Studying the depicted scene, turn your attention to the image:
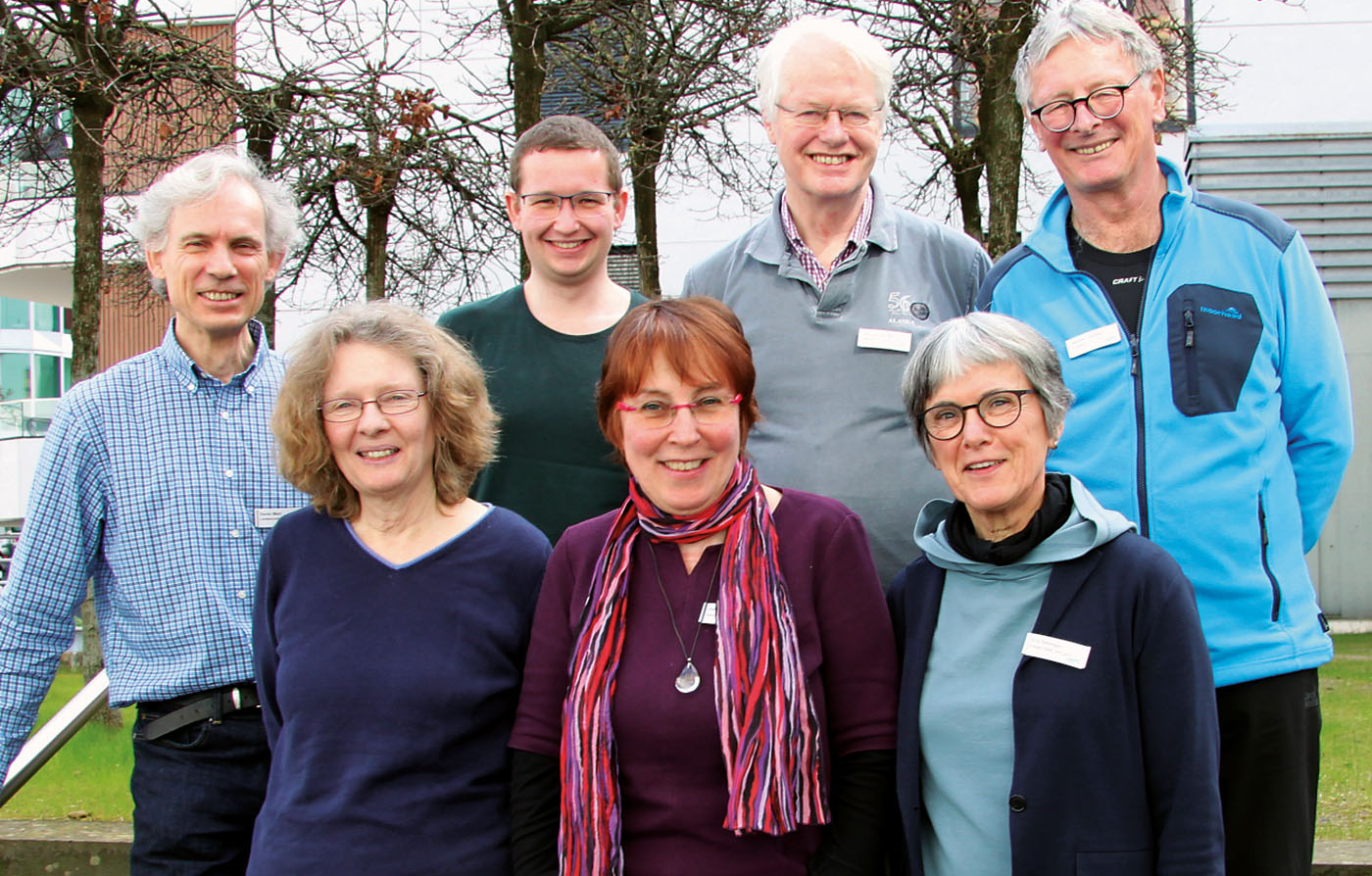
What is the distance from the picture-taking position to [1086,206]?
2.99 m

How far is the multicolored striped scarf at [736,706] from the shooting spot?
227 centimetres

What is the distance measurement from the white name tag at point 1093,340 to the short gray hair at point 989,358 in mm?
339

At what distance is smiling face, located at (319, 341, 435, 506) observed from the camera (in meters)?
2.64

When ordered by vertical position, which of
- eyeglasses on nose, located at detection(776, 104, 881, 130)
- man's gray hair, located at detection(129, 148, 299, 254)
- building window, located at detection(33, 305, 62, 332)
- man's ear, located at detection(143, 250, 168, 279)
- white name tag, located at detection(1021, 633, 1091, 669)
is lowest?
white name tag, located at detection(1021, 633, 1091, 669)

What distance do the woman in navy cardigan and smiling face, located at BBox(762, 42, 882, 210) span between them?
0.81 m

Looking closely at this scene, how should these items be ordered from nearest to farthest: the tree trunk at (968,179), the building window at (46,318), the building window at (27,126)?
the building window at (27,126)
the tree trunk at (968,179)
the building window at (46,318)

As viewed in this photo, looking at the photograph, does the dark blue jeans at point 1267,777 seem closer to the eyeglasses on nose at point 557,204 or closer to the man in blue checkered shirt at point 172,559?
the eyeglasses on nose at point 557,204

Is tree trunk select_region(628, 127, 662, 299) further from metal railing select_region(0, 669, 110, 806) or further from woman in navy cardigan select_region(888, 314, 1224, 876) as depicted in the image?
woman in navy cardigan select_region(888, 314, 1224, 876)

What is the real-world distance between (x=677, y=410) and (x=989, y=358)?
66 centimetres

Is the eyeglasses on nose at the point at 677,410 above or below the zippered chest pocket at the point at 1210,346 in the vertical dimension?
below

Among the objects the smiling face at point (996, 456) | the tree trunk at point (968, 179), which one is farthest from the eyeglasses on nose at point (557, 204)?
the tree trunk at point (968, 179)

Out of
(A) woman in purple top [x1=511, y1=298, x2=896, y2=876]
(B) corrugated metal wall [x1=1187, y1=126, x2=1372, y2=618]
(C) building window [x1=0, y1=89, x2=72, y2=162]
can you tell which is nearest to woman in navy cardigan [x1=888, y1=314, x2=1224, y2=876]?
(A) woman in purple top [x1=511, y1=298, x2=896, y2=876]

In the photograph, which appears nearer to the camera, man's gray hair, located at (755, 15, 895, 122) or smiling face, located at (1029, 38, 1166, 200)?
smiling face, located at (1029, 38, 1166, 200)

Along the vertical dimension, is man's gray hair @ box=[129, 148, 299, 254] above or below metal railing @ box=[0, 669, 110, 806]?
above
